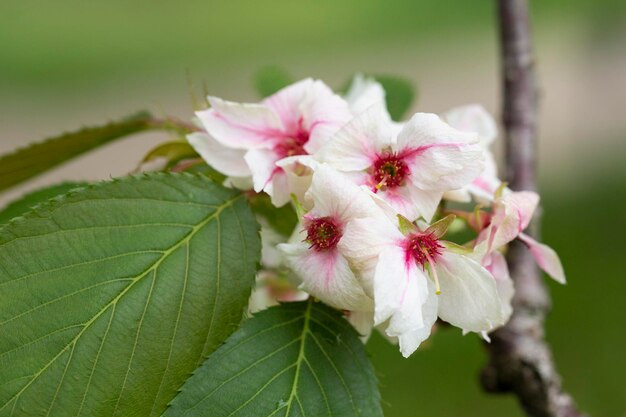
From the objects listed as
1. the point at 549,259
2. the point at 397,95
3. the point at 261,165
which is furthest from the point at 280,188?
the point at 397,95

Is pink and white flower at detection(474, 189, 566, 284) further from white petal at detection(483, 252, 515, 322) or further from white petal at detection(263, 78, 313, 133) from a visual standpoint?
white petal at detection(263, 78, 313, 133)

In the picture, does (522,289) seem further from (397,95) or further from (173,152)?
(173,152)

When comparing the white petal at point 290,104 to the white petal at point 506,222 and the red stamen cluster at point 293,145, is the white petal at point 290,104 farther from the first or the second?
the white petal at point 506,222

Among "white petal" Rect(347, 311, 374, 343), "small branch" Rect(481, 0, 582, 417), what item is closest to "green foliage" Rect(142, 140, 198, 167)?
"white petal" Rect(347, 311, 374, 343)

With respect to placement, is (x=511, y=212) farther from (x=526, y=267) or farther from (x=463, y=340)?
(x=463, y=340)

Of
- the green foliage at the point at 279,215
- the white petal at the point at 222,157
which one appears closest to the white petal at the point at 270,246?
the green foliage at the point at 279,215

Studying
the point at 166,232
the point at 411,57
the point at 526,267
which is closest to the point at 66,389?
the point at 166,232
